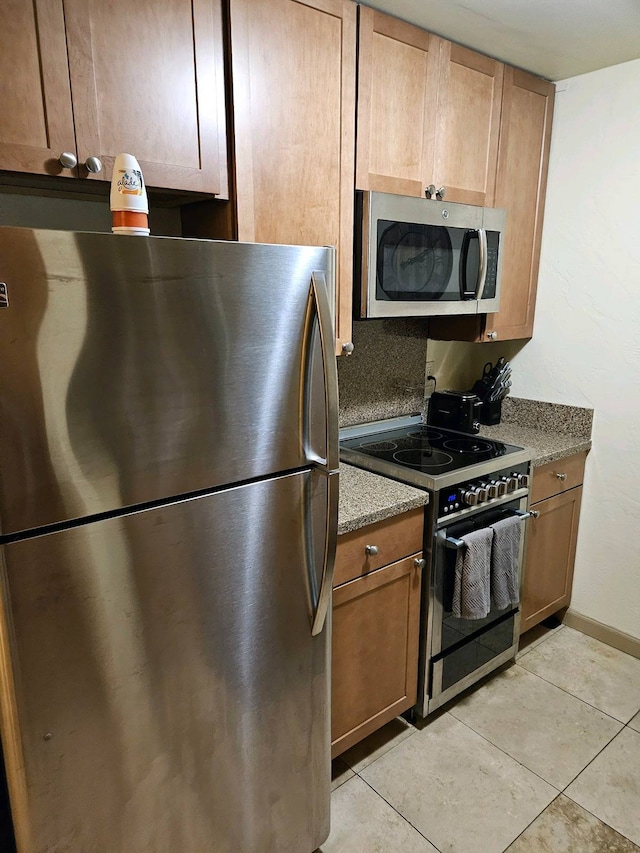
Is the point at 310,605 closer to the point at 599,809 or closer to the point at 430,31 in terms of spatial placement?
the point at 599,809

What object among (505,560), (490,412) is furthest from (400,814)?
(490,412)

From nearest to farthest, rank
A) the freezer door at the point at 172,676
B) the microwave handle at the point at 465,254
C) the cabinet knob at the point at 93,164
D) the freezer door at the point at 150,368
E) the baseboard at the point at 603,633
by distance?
the freezer door at the point at 150,368, the freezer door at the point at 172,676, the cabinet knob at the point at 93,164, the microwave handle at the point at 465,254, the baseboard at the point at 603,633

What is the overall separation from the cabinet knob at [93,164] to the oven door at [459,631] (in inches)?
56.5

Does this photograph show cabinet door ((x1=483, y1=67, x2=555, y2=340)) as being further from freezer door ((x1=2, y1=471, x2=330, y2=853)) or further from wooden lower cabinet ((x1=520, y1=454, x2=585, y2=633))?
freezer door ((x1=2, y1=471, x2=330, y2=853))

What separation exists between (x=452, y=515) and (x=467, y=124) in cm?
142

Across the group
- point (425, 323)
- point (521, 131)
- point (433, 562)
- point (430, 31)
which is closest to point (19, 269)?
point (433, 562)

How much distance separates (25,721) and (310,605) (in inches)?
24.7

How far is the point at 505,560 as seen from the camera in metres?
2.06

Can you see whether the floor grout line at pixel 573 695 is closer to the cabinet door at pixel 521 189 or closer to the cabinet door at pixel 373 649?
the cabinet door at pixel 373 649

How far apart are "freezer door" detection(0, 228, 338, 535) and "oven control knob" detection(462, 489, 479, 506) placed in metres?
0.83

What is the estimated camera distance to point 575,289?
2439 millimetres

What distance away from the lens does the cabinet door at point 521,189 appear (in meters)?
2.22

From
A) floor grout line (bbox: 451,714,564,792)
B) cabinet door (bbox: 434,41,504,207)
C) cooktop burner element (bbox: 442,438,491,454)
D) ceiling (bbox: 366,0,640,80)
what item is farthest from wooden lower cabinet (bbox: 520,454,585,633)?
ceiling (bbox: 366,0,640,80)

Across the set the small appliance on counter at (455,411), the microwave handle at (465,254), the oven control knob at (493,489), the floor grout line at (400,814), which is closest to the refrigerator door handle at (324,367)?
the oven control knob at (493,489)
